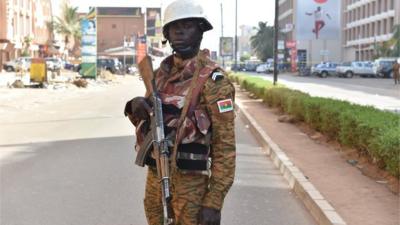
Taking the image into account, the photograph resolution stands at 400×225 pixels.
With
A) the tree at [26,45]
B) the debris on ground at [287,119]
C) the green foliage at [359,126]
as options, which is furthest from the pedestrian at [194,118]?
the tree at [26,45]

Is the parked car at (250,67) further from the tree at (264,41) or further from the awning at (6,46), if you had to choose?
the awning at (6,46)

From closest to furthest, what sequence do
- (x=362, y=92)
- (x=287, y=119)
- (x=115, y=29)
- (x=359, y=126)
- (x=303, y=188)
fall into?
(x=303, y=188) → (x=359, y=126) → (x=287, y=119) → (x=362, y=92) → (x=115, y=29)

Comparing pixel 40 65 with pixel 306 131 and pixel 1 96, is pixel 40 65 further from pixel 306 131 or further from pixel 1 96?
pixel 306 131

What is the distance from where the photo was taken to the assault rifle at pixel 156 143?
9.59ft

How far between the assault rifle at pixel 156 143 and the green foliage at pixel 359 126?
4465 mm

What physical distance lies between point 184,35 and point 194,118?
432 mm

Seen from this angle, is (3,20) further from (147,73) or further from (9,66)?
(147,73)

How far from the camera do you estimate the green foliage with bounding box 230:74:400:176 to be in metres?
7.22

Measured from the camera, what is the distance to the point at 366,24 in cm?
8375

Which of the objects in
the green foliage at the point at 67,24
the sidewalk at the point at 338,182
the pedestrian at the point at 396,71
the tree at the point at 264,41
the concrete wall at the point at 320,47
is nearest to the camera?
the sidewalk at the point at 338,182

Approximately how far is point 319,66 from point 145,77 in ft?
211

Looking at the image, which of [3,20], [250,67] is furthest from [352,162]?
[250,67]

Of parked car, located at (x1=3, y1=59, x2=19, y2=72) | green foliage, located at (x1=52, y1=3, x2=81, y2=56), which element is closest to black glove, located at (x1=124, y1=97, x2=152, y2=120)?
parked car, located at (x1=3, y1=59, x2=19, y2=72)

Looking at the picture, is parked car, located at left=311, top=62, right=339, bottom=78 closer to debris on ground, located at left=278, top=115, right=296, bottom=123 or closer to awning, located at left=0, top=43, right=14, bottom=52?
awning, located at left=0, top=43, right=14, bottom=52
